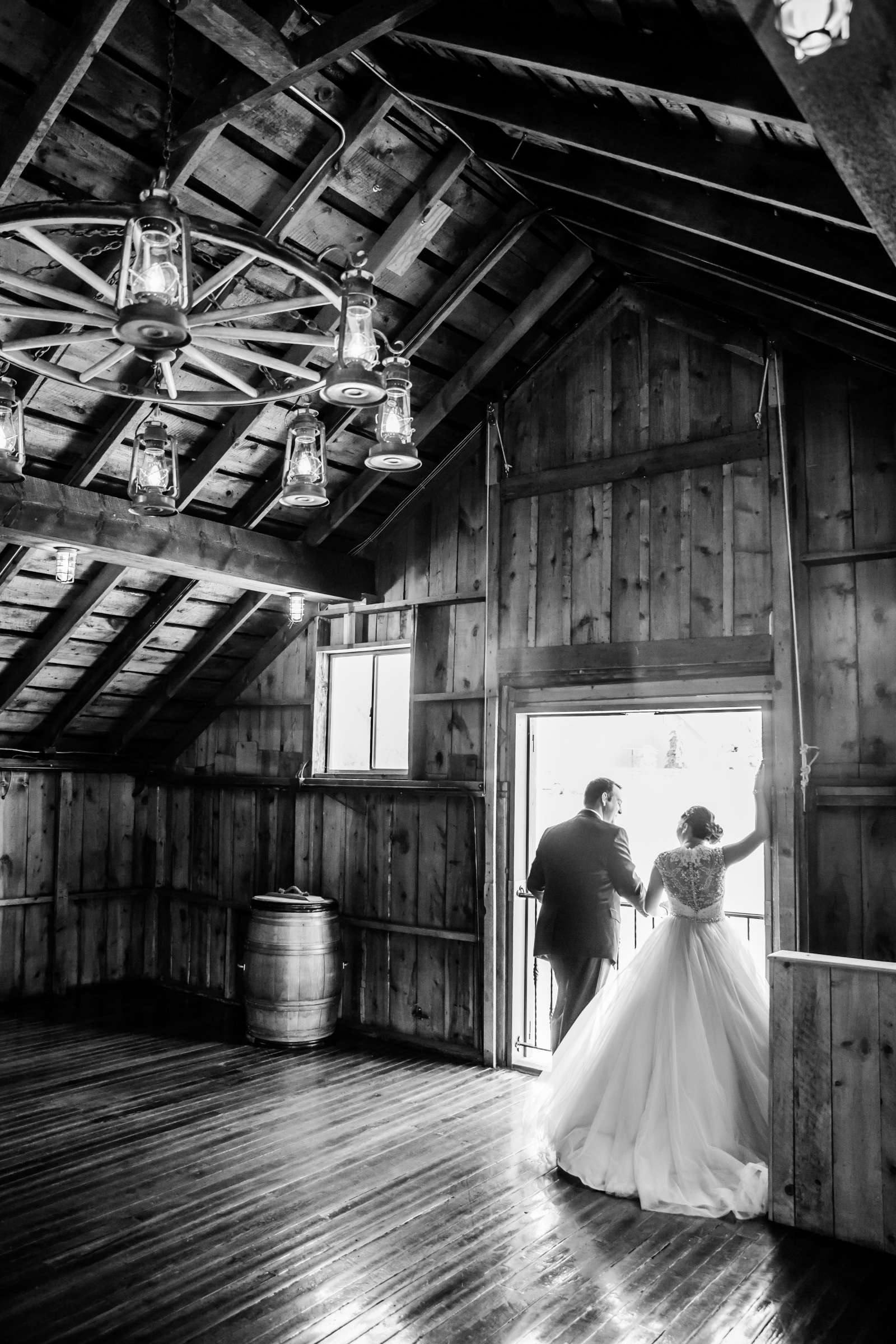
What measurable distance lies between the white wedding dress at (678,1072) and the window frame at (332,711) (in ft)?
7.45

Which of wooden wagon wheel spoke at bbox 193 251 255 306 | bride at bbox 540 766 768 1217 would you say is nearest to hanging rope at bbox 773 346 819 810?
bride at bbox 540 766 768 1217

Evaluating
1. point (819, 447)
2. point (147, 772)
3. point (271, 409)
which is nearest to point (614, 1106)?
point (819, 447)

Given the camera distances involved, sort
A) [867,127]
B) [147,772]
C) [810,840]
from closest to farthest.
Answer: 1. [867,127]
2. [810,840]
3. [147,772]

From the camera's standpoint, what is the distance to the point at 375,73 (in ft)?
12.8

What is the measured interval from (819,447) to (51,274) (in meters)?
3.59

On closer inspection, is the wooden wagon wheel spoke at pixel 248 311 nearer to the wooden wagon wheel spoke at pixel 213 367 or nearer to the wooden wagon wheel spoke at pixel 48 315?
the wooden wagon wheel spoke at pixel 213 367

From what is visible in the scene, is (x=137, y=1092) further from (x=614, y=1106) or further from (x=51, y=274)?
(x=51, y=274)

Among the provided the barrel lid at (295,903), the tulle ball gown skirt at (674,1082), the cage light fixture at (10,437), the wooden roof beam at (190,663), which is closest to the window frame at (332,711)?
the wooden roof beam at (190,663)

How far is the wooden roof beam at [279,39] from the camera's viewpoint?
3033mm

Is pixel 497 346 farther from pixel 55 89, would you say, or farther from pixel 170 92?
pixel 170 92

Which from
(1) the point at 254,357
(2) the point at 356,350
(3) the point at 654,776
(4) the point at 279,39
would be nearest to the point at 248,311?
(1) the point at 254,357

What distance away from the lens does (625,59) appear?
109 inches

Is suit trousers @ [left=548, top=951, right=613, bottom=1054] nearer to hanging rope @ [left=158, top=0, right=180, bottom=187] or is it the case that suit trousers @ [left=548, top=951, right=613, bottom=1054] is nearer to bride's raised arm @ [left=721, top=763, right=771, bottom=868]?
bride's raised arm @ [left=721, top=763, right=771, bottom=868]

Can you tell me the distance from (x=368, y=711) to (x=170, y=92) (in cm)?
441
